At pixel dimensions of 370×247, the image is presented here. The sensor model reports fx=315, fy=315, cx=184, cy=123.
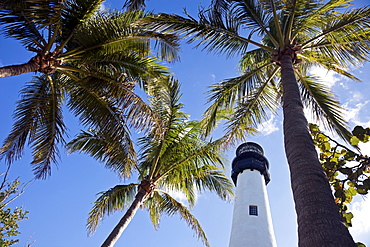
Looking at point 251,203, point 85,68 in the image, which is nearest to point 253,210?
point 251,203

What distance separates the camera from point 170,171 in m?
10.4

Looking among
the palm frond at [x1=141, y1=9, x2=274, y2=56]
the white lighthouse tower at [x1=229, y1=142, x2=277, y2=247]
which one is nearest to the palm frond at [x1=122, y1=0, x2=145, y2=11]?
the palm frond at [x1=141, y1=9, x2=274, y2=56]

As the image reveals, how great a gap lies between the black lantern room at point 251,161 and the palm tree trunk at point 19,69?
61.2 ft

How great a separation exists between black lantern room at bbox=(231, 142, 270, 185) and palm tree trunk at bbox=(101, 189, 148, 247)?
15124 mm

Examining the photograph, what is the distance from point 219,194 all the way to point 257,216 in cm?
868

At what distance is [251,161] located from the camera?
78.2ft

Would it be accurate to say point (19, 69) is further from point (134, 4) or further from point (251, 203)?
point (251, 203)

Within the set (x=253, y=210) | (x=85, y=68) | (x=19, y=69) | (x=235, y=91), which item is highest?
(x=253, y=210)

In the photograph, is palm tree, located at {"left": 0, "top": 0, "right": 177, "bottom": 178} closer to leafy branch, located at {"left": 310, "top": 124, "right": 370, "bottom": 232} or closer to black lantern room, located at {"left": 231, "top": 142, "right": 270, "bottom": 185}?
leafy branch, located at {"left": 310, "top": 124, "right": 370, "bottom": 232}

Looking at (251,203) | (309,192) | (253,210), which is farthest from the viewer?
(251,203)

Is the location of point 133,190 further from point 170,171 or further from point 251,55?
point 251,55

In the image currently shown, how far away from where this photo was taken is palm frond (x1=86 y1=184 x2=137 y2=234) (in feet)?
34.8

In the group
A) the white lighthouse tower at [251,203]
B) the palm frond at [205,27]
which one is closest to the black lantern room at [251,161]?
the white lighthouse tower at [251,203]

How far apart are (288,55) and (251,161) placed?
18.1 m
